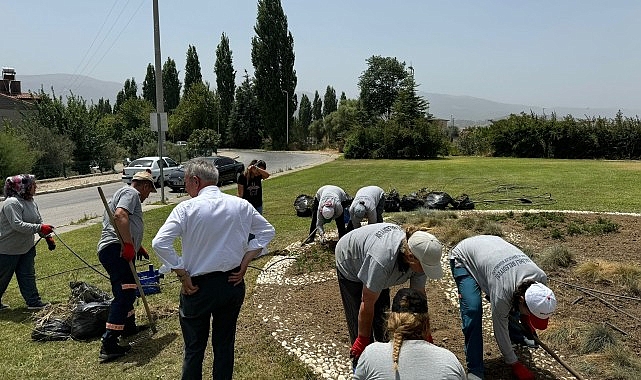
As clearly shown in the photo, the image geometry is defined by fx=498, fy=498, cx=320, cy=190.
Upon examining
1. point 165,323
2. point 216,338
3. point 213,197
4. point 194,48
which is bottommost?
point 165,323

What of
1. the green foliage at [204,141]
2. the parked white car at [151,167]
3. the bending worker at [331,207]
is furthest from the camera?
the green foliage at [204,141]

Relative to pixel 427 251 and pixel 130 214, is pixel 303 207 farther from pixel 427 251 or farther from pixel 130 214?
pixel 427 251

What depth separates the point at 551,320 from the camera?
4.64 metres

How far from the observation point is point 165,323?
486 centimetres

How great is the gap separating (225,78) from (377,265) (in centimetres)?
5813

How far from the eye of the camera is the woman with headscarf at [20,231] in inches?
197

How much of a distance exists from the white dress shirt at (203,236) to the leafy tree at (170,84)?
62.8 m

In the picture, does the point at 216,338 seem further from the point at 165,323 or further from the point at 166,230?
the point at 165,323

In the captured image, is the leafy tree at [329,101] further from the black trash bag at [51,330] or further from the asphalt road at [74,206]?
the black trash bag at [51,330]

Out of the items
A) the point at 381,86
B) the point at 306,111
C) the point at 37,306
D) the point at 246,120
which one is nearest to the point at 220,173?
the point at 37,306

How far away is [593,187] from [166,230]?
14.9 m

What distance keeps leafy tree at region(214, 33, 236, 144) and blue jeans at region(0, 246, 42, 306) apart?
175 ft

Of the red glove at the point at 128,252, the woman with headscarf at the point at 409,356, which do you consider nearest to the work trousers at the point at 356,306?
the woman with headscarf at the point at 409,356

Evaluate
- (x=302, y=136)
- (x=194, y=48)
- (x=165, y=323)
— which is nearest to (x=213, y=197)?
(x=165, y=323)
